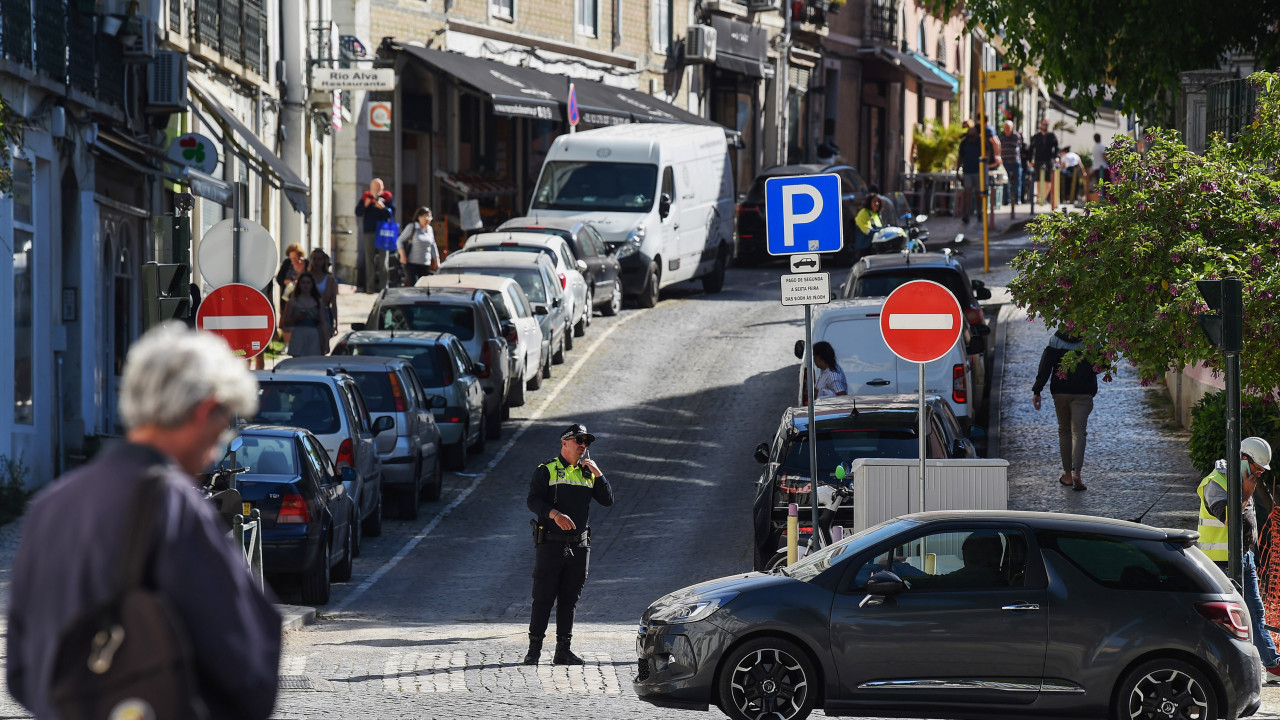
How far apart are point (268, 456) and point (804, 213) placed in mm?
4487

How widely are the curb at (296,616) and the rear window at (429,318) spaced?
8.88 meters

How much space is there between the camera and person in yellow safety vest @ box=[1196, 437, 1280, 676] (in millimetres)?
11648

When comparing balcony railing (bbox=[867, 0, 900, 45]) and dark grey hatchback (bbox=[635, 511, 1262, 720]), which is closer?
dark grey hatchback (bbox=[635, 511, 1262, 720])

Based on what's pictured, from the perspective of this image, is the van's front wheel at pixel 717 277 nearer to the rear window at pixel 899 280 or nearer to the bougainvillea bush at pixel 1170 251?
the rear window at pixel 899 280

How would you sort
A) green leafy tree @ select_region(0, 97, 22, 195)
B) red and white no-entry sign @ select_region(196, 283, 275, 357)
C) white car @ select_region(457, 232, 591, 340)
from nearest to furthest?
red and white no-entry sign @ select_region(196, 283, 275, 357) → green leafy tree @ select_region(0, 97, 22, 195) → white car @ select_region(457, 232, 591, 340)

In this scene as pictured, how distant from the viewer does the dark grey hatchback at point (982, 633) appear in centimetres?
991

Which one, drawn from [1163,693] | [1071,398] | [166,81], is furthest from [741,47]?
[1163,693]

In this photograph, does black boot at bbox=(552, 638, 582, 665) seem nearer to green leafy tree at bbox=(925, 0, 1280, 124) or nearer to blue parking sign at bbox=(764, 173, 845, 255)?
blue parking sign at bbox=(764, 173, 845, 255)

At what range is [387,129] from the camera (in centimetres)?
3528

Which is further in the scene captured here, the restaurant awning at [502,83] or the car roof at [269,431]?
the restaurant awning at [502,83]

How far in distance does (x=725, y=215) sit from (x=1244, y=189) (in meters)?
21.6

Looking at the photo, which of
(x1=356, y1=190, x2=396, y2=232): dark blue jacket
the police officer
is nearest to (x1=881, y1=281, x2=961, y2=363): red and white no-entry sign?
the police officer

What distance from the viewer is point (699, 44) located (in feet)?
160

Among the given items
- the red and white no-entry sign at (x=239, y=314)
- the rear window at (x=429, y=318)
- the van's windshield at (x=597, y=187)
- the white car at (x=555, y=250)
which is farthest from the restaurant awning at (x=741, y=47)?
the red and white no-entry sign at (x=239, y=314)
